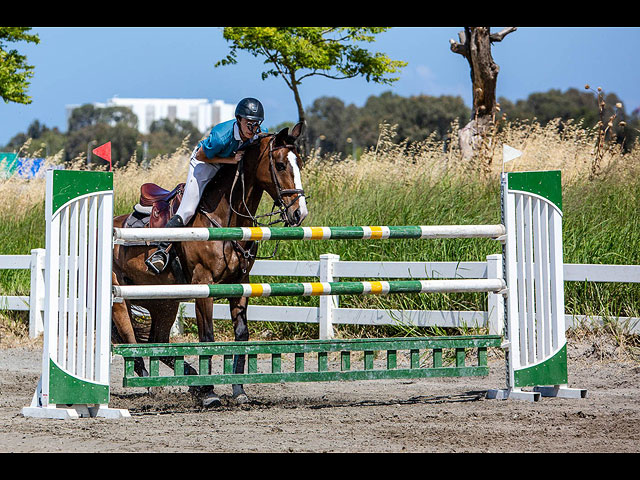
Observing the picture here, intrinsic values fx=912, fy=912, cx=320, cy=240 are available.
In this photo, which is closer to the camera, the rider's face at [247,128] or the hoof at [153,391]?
the rider's face at [247,128]

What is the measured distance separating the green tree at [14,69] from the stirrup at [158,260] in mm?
15344

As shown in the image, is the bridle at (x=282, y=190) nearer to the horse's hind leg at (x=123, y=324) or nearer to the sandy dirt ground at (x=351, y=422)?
the sandy dirt ground at (x=351, y=422)

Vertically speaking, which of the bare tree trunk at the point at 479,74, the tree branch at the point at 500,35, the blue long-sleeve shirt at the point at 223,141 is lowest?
the blue long-sleeve shirt at the point at 223,141

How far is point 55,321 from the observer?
5383 millimetres

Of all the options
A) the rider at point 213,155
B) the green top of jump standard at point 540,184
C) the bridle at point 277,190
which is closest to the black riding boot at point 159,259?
the rider at point 213,155

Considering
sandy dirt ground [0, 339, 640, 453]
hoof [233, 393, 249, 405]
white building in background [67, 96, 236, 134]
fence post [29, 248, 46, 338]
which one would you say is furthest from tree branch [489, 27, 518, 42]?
white building in background [67, 96, 236, 134]

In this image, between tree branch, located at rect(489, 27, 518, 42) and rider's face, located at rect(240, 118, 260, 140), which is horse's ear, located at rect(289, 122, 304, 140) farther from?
tree branch, located at rect(489, 27, 518, 42)

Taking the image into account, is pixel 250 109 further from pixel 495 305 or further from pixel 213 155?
pixel 495 305

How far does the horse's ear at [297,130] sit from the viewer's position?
6.20m

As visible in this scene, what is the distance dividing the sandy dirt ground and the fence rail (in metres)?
1.01

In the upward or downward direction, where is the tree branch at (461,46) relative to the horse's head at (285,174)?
upward

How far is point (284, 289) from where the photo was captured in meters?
5.70

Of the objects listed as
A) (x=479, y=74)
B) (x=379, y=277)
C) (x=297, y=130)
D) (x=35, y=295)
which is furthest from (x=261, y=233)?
(x=479, y=74)
